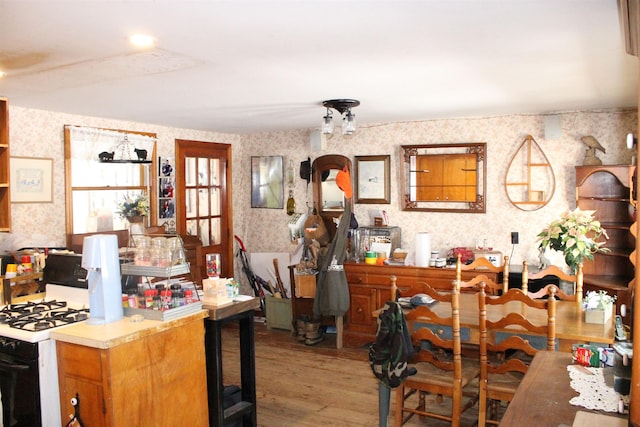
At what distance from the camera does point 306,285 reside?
5.73 metres

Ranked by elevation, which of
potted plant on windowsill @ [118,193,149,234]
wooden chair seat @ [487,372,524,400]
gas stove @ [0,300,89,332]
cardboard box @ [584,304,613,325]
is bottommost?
wooden chair seat @ [487,372,524,400]

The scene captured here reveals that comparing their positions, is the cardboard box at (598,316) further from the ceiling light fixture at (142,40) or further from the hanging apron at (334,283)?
the ceiling light fixture at (142,40)

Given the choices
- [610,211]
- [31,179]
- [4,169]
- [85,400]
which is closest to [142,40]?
[85,400]

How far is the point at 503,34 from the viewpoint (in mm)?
2572

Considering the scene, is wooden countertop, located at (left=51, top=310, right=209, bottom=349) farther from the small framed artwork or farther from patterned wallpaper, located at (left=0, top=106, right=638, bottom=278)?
the small framed artwork

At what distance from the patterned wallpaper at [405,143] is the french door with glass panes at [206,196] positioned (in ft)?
0.45

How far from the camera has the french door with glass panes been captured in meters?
6.12

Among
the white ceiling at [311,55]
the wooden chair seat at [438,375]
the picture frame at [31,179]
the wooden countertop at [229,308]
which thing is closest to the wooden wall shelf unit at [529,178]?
the white ceiling at [311,55]

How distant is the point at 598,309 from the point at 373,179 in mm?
3238

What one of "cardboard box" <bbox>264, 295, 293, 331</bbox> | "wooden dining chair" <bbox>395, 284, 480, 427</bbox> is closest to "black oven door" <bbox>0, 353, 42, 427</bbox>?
"wooden dining chair" <bbox>395, 284, 480, 427</bbox>

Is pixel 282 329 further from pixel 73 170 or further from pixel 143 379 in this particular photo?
pixel 143 379

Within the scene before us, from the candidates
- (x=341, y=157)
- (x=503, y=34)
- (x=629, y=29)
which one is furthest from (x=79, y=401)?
(x=341, y=157)

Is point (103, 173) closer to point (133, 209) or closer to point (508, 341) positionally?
point (133, 209)

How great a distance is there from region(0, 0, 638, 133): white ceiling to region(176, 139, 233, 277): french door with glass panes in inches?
55.3
